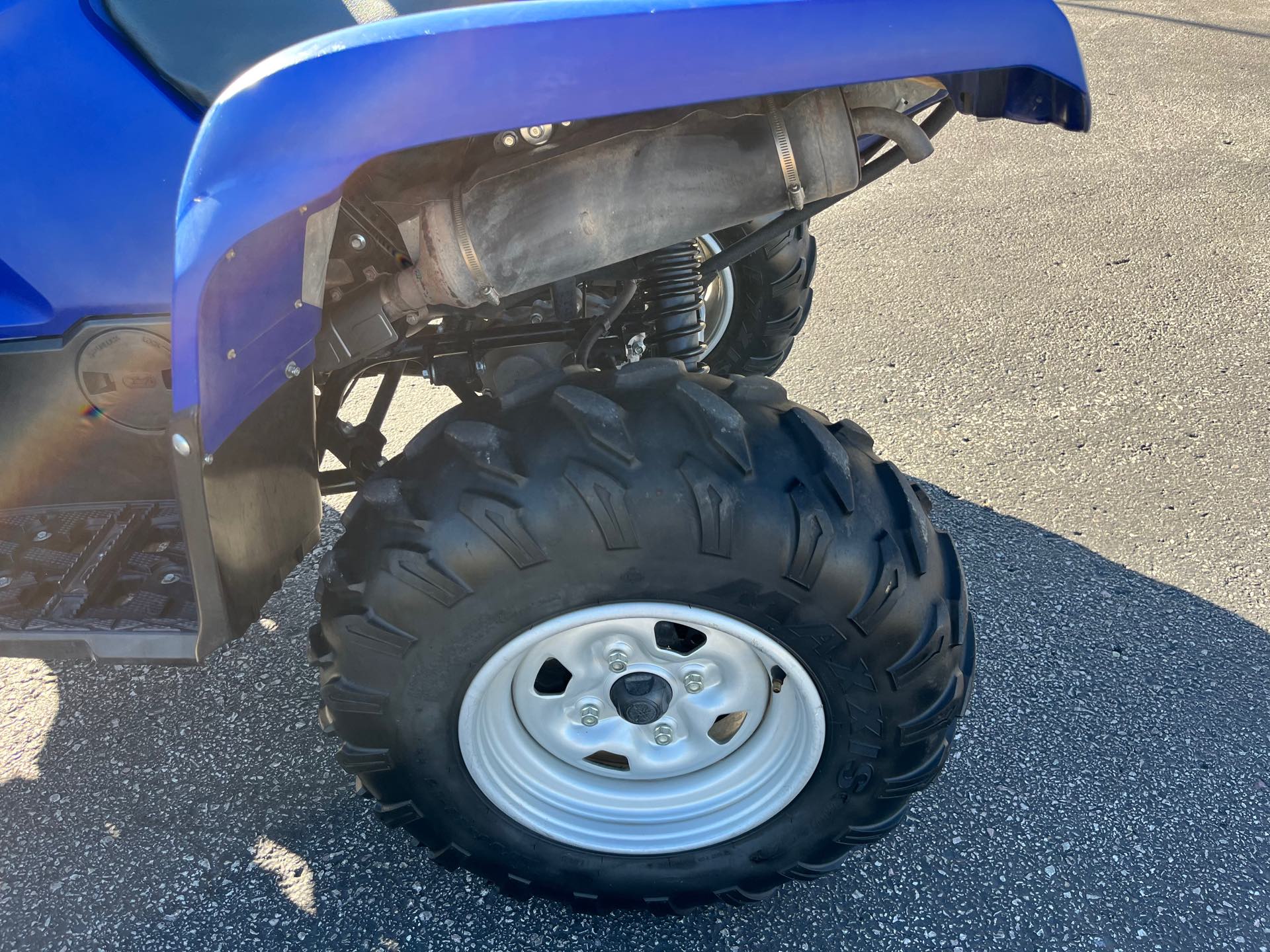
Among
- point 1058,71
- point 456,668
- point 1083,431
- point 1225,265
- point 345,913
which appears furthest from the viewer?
point 1225,265

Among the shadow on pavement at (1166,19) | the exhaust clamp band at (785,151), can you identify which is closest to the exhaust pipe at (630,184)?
the exhaust clamp band at (785,151)

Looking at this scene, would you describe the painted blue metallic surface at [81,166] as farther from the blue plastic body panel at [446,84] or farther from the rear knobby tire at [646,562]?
the rear knobby tire at [646,562]

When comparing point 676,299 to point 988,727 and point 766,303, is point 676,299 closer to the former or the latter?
point 766,303

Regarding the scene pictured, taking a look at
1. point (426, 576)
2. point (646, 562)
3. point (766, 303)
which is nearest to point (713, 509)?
point (646, 562)

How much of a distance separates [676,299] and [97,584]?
1241 mm

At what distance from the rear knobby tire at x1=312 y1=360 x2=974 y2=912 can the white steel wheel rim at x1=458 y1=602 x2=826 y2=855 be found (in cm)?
8

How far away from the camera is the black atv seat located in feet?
5.15

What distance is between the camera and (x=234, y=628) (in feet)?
5.13

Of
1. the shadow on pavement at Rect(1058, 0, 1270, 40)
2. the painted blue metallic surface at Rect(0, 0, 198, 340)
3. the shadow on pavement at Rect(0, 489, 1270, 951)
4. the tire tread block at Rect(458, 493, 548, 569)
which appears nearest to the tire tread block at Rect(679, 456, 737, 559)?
the tire tread block at Rect(458, 493, 548, 569)

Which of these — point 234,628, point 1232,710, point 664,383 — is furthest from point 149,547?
point 1232,710

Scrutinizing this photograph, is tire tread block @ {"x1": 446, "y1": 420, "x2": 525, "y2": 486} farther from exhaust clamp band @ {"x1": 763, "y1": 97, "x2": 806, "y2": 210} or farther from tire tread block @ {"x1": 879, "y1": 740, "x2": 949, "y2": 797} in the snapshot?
tire tread block @ {"x1": 879, "y1": 740, "x2": 949, "y2": 797}

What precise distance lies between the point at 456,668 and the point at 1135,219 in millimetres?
4027

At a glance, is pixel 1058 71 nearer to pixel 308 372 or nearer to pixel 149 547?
pixel 308 372

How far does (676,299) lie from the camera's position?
6.56 feet
